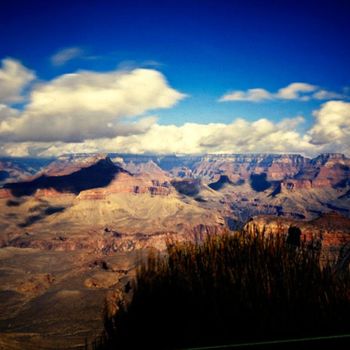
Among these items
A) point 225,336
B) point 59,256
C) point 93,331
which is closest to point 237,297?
point 225,336

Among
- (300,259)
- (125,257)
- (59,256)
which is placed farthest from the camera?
(59,256)

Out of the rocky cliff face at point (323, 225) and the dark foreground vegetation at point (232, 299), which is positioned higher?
the dark foreground vegetation at point (232, 299)

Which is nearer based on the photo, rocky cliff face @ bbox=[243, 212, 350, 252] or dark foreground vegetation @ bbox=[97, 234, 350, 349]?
dark foreground vegetation @ bbox=[97, 234, 350, 349]

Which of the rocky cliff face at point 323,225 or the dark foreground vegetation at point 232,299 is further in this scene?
the rocky cliff face at point 323,225

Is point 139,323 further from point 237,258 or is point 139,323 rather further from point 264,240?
point 264,240

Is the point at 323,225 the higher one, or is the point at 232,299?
the point at 232,299

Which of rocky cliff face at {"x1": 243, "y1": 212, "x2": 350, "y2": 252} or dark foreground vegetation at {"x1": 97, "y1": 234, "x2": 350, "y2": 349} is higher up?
dark foreground vegetation at {"x1": 97, "y1": 234, "x2": 350, "y2": 349}

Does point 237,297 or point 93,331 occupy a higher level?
point 237,297

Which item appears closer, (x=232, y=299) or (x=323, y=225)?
(x=232, y=299)
